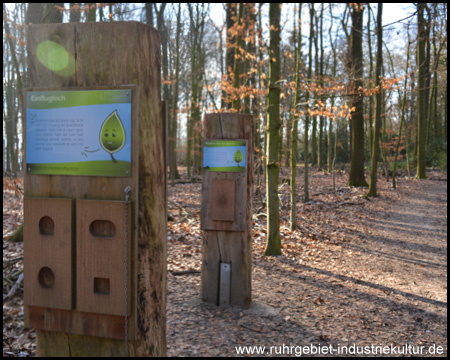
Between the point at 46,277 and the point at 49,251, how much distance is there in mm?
156

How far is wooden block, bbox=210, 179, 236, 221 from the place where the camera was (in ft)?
15.8

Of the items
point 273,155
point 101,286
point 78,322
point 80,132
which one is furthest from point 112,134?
point 273,155

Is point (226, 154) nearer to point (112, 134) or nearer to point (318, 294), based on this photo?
point (318, 294)

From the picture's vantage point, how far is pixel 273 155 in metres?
7.12

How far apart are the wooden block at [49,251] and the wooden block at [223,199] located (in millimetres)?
3031

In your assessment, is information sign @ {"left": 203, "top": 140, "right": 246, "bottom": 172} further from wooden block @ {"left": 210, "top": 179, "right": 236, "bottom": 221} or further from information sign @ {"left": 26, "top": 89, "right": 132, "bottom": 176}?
information sign @ {"left": 26, "top": 89, "right": 132, "bottom": 176}

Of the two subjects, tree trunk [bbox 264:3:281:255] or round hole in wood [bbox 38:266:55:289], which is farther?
tree trunk [bbox 264:3:281:255]

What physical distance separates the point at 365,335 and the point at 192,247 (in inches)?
165

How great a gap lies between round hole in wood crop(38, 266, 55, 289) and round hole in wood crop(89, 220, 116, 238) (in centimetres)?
32

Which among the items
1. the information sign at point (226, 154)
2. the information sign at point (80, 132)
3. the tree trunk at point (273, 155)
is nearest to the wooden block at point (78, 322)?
the information sign at point (80, 132)

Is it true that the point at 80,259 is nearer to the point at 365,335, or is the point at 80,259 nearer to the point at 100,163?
the point at 100,163

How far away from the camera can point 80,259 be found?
72.2 inches

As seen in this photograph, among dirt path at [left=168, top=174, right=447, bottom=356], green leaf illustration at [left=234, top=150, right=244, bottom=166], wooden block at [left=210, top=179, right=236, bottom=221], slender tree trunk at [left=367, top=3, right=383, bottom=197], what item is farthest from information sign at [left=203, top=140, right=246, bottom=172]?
slender tree trunk at [left=367, top=3, right=383, bottom=197]

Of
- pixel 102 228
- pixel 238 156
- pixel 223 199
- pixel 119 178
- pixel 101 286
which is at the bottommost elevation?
pixel 101 286
